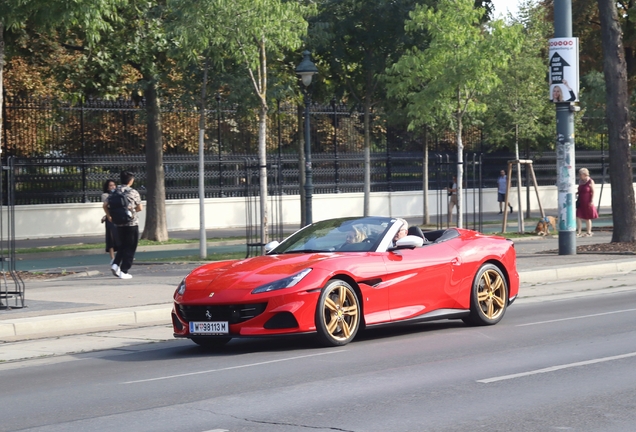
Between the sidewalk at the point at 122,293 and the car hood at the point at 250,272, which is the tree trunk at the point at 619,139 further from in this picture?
the car hood at the point at 250,272

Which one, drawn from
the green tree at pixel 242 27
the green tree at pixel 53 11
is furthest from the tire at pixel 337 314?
the green tree at pixel 242 27

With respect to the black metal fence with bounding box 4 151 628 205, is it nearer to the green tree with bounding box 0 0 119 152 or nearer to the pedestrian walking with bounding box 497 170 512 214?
the pedestrian walking with bounding box 497 170 512 214

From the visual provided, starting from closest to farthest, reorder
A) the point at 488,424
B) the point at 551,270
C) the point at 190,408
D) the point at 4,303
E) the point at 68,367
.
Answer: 1. the point at 488,424
2. the point at 190,408
3. the point at 68,367
4. the point at 4,303
5. the point at 551,270

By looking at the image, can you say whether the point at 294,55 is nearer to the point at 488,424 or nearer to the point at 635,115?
the point at 635,115

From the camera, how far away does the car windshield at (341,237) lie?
11.7 meters

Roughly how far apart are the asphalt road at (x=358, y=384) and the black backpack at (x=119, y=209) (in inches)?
271

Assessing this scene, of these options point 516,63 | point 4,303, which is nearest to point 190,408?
point 4,303

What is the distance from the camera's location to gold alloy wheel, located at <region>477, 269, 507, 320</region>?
12.5m

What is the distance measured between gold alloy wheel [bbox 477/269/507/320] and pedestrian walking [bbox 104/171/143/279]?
7998 millimetres

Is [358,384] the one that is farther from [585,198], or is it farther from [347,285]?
[585,198]

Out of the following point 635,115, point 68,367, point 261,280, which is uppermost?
point 635,115

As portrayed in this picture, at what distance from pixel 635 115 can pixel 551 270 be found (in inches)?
1012

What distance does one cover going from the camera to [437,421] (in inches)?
283

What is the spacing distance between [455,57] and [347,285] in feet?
58.0
